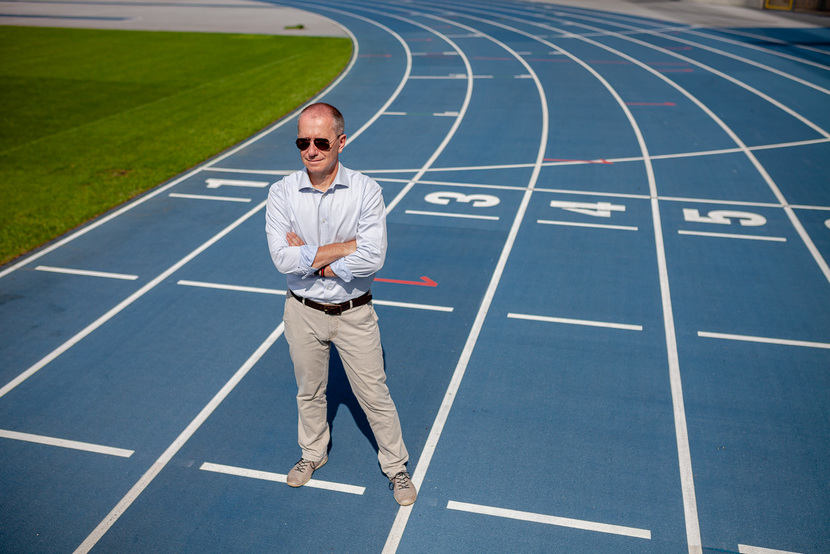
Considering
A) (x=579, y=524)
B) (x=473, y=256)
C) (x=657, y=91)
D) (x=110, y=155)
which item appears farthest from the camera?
(x=657, y=91)

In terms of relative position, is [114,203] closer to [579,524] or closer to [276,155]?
[276,155]

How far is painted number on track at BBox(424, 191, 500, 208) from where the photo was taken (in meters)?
10.6

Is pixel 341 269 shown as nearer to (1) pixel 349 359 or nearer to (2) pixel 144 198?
(1) pixel 349 359

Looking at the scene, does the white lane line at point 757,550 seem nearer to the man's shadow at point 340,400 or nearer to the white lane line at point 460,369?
the white lane line at point 460,369

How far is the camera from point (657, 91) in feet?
58.3

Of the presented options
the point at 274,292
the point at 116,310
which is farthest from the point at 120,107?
the point at 274,292

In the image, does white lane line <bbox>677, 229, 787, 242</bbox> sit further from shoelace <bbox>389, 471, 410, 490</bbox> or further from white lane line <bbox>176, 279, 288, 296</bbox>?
shoelace <bbox>389, 471, 410, 490</bbox>

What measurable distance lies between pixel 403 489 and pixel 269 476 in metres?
1.15

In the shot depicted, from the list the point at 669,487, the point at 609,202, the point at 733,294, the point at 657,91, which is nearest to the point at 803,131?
the point at 657,91

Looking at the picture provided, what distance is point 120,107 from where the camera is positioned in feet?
55.3

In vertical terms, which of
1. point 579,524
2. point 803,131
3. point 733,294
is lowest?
point 579,524

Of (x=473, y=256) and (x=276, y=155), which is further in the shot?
(x=276, y=155)

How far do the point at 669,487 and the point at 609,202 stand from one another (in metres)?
6.49

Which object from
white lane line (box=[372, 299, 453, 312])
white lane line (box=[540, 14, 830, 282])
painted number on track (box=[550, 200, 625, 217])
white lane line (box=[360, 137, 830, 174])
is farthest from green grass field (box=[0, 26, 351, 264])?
white lane line (box=[540, 14, 830, 282])
